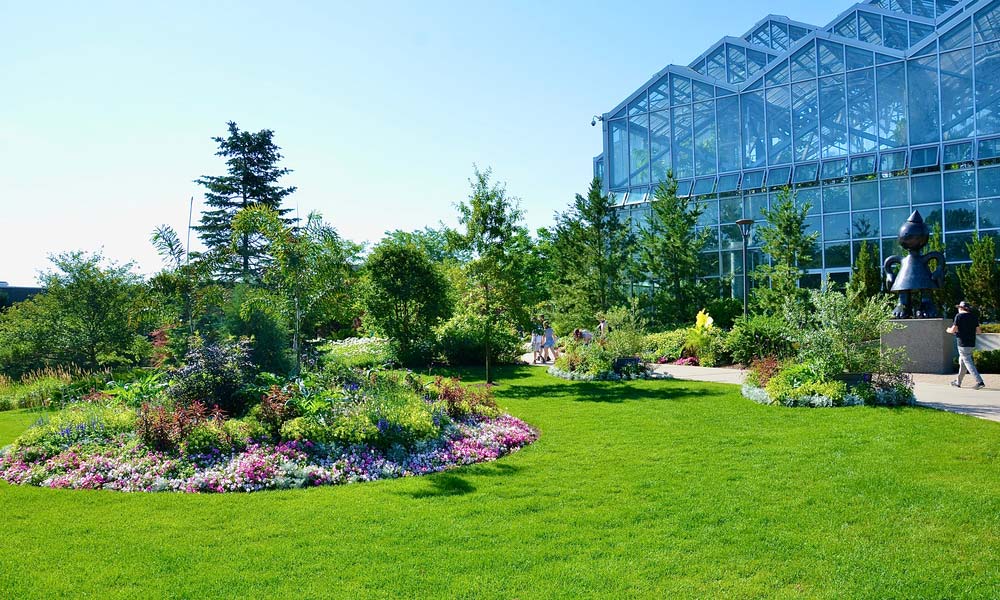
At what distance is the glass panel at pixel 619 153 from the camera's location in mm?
33500

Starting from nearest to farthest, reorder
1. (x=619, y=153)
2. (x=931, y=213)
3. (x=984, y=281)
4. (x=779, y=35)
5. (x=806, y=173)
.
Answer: (x=984, y=281)
(x=931, y=213)
(x=806, y=173)
(x=619, y=153)
(x=779, y=35)

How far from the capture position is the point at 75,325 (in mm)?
18484

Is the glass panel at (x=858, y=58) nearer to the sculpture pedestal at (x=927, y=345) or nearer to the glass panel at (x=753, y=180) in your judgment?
the glass panel at (x=753, y=180)

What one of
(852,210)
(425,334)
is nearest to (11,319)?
(425,334)

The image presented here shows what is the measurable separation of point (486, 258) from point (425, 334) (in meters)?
5.50

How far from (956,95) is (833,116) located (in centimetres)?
429

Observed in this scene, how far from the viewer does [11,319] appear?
19.2m

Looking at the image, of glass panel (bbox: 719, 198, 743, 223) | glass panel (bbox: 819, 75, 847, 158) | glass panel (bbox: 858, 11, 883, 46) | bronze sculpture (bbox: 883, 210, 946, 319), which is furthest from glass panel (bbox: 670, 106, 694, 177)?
bronze sculpture (bbox: 883, 210, 946, 319)

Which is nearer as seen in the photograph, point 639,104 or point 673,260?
point 673,260

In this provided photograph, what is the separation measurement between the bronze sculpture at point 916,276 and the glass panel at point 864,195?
10.9m

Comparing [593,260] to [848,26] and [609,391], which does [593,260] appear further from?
[848,26]

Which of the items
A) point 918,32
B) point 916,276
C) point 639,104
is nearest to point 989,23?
point 918,32

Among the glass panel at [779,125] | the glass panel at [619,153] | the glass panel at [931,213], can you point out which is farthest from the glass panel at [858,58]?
the glass panel at [619,153]

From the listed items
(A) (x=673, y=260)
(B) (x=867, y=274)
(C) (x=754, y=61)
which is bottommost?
(B) (x=867, y=274)
